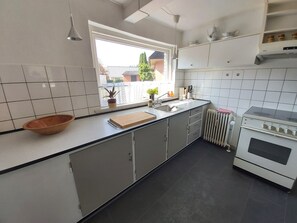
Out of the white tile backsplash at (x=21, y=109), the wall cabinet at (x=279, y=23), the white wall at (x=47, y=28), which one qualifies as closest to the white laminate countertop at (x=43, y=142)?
the white tile backsplash at (x=21, y=109)

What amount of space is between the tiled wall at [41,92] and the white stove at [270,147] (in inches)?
77.3

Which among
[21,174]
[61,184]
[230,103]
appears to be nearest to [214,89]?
[230,103]

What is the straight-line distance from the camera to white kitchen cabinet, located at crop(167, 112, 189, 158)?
1804 mm

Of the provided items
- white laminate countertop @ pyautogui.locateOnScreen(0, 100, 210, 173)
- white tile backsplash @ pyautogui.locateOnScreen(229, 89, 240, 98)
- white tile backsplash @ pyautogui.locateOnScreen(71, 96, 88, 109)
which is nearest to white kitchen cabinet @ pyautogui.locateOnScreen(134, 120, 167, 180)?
white laminate countertop @ pyautogui.locateOnScreen(0, 100, 210, 173)

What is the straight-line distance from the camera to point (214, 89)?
7.80ft

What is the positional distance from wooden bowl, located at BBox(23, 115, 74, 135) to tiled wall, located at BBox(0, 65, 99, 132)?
9 centimetres

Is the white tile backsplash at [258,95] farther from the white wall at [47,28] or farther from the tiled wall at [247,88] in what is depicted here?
the white wall at [47,28]

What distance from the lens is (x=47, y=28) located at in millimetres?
1180

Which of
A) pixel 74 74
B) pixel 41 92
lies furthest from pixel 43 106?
pixel 74 74

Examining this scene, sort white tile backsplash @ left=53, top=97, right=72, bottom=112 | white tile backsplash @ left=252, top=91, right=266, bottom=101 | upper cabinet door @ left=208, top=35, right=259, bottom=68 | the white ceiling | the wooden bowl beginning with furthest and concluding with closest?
1. white tile backsplash @ left=252, top=91, right=266, bottom=101
2. upper cabinet door @ left=208, top=35, right=259, bottom=68
3. the white ceiling
4. white tile backsplash @ left=53, top=97, right=72, bottom=112
5. the wooden bowl

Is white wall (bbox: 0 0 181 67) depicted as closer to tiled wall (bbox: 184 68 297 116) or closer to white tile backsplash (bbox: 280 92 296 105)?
Result: tiled wall (bbox: 184 68 297 116)

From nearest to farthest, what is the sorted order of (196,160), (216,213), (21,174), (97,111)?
(21,174) → (216,213) → (97,111) → (196,160)

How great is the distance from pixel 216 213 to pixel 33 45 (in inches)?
89.9

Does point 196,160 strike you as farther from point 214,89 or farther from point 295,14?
point 295,14
